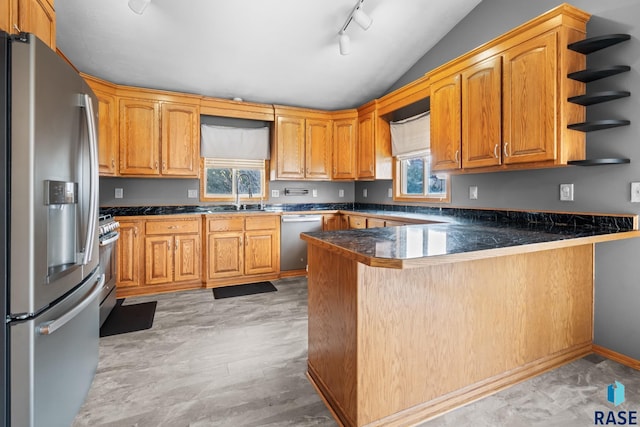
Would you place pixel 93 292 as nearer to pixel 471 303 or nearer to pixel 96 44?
pixel 471 303

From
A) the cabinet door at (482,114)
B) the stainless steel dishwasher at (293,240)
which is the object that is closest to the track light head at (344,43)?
the cabinet door at (482,114)

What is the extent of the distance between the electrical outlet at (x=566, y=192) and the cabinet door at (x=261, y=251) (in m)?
3.01

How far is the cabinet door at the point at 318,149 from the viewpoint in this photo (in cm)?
461

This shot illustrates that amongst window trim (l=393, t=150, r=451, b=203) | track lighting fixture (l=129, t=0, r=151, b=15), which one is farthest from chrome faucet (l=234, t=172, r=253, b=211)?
track lighting fixture (l=129, t=0, r=151, b=15)

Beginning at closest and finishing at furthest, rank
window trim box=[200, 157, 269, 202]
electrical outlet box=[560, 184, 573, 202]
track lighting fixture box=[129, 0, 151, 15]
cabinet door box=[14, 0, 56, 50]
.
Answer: cabinet door box=[14, 0, 56, 50]
electrical outlet box=[560, 184, 573, 202]
track lighting fixture box=[129, 0, 151, 15]
window trim box=[200, 157, 269, 202]

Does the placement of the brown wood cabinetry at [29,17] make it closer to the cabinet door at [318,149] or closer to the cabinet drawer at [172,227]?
the cabinet drawer at [172,227]

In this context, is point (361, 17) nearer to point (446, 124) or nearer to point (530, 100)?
point (446, 124)

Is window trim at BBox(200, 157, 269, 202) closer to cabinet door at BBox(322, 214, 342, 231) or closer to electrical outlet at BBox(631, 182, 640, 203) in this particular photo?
cabinet door at BBox(322, 214, 342, 231)

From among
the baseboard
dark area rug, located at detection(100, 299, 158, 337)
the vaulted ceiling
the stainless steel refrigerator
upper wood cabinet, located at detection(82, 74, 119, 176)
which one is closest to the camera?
the stainless steel refrigerator

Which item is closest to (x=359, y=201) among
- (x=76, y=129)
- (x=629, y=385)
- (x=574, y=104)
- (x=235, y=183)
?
(x=235, y=183)

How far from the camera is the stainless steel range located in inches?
105

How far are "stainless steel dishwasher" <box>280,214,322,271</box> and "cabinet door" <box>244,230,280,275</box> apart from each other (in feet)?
0.35

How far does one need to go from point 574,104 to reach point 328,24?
7.67ft

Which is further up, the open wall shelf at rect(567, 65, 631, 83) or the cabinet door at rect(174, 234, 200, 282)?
the open wall shelf at rect(567, 65, 631, 83)
